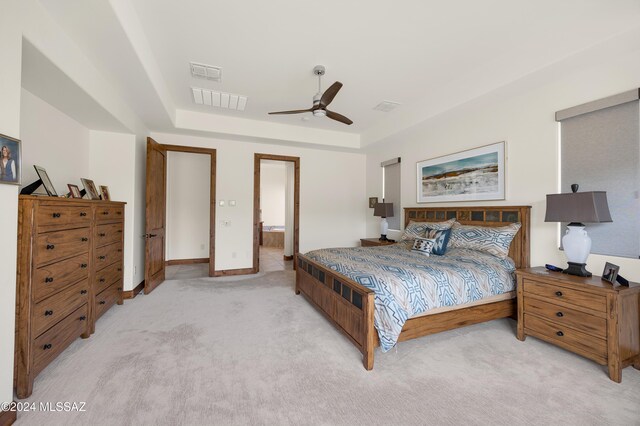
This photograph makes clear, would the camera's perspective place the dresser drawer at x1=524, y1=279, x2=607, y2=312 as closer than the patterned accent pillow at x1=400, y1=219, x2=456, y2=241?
Yes

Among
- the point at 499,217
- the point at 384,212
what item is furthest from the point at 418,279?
the point at 384,212

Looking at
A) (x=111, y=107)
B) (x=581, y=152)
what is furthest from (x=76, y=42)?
(x=581, y=152)

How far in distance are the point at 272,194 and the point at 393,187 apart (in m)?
5.78

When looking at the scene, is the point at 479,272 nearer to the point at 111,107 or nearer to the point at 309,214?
the point at 309,214

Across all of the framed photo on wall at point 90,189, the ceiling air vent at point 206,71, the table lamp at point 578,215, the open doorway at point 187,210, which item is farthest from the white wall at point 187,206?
the table lamp at point 578,215

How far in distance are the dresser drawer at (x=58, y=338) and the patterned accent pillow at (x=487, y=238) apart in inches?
159

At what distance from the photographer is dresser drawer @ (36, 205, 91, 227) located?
1.92m

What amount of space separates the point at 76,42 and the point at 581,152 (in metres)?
4.73

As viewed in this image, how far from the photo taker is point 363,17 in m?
2.37

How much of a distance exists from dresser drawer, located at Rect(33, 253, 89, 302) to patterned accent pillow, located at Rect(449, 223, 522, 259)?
3999mm

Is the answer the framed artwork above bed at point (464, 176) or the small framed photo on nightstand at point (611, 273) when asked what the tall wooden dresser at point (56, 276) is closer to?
the small framed photo on nightstand at point (611, 273)

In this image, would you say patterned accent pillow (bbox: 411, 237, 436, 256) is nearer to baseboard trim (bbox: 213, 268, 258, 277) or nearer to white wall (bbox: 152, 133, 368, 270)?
white wall (bbox: 152, 133, 368, 270)

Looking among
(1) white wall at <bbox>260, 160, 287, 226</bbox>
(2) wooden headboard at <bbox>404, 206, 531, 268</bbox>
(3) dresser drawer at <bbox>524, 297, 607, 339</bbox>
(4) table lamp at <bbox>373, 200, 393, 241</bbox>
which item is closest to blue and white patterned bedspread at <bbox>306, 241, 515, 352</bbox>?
(2) wooden headboard at <bbox>404, 206, 531, 268</bbox>

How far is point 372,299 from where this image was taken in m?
2.09
